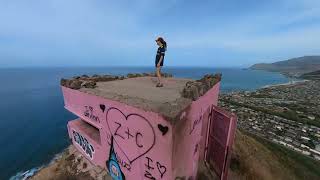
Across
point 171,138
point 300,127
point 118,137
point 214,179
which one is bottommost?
point 300,127

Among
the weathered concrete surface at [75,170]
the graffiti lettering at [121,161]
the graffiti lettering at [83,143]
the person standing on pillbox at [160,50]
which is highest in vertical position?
the person standing on pillbox at [160,50]

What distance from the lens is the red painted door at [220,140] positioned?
7.16m

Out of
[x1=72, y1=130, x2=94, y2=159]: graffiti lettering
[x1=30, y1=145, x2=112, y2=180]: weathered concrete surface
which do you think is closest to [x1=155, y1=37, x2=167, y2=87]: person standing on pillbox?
[x1=72, y1=130, x2=94, y2=159]: graffiti lettering

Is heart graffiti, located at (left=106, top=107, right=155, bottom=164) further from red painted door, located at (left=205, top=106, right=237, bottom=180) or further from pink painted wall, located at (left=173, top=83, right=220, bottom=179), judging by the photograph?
red painted door, located at (left=205, top=106, right=237, bottom=180)

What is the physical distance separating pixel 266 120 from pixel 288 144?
10.9m

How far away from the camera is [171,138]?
4.79 meters

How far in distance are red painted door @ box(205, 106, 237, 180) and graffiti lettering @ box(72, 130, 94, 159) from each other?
5049 mm

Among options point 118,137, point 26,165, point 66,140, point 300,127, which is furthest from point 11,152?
point 300,127

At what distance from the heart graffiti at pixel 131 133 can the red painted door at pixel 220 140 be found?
3284mm

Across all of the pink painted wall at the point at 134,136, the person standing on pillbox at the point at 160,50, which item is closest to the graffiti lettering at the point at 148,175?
the pink painted wall at the point at 134,136

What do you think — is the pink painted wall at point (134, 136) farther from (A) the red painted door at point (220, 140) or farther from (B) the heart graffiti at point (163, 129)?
(A) the red painted door at point (220, 140)

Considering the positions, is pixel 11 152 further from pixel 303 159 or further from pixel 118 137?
pixel 303 159

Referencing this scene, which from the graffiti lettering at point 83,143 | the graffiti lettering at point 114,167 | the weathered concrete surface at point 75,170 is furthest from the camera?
the graffiti lettering at point 83,143

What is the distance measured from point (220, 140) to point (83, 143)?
602cm
